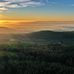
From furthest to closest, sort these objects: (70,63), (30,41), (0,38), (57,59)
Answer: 1. (30,41)
2. (0,38)
3. (57,59)
4. (70,63)

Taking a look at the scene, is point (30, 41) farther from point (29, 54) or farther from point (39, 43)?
point (29, 54)

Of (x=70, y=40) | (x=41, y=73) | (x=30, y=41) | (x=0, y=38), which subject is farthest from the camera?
(x=70, y=40)

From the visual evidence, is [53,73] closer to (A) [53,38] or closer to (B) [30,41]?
(B) [30,41]

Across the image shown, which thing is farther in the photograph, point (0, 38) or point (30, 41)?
point (30, 41)

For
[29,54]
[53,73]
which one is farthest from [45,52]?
[53,73]

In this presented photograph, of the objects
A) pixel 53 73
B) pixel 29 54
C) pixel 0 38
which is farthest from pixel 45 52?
pixel 53 73

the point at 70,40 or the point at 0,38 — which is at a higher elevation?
the point at 0,38
